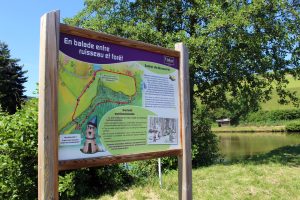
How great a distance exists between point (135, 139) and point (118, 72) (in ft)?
2.39

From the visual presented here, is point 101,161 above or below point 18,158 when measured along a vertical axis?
above

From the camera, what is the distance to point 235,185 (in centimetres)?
757

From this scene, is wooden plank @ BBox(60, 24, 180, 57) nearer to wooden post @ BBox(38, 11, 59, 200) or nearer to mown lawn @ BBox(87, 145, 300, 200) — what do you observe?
wooden post @ BBox(38, 11, 59, 200)

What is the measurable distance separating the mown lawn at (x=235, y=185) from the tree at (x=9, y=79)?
99.5 feet

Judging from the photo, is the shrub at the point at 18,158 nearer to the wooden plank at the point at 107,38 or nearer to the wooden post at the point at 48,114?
the wooden plank at the point at 107,38

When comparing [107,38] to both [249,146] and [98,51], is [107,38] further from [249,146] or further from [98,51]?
[249,146]

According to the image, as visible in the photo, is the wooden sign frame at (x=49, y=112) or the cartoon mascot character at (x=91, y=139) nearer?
the wooden sign frame at (x=49, y=112)

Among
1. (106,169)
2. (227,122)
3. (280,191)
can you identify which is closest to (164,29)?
(106,169)

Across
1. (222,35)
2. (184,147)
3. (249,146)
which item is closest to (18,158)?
(184,147)

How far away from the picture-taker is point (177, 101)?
4.76 metres

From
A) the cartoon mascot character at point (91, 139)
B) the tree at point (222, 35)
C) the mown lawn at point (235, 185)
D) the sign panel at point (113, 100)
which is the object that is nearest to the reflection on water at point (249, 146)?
the tree at point (222, 35)

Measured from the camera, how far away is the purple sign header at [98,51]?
3.63 m

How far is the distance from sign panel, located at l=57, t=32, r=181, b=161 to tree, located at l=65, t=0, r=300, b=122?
7408 mm

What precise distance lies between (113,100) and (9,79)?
3756 centimetres
